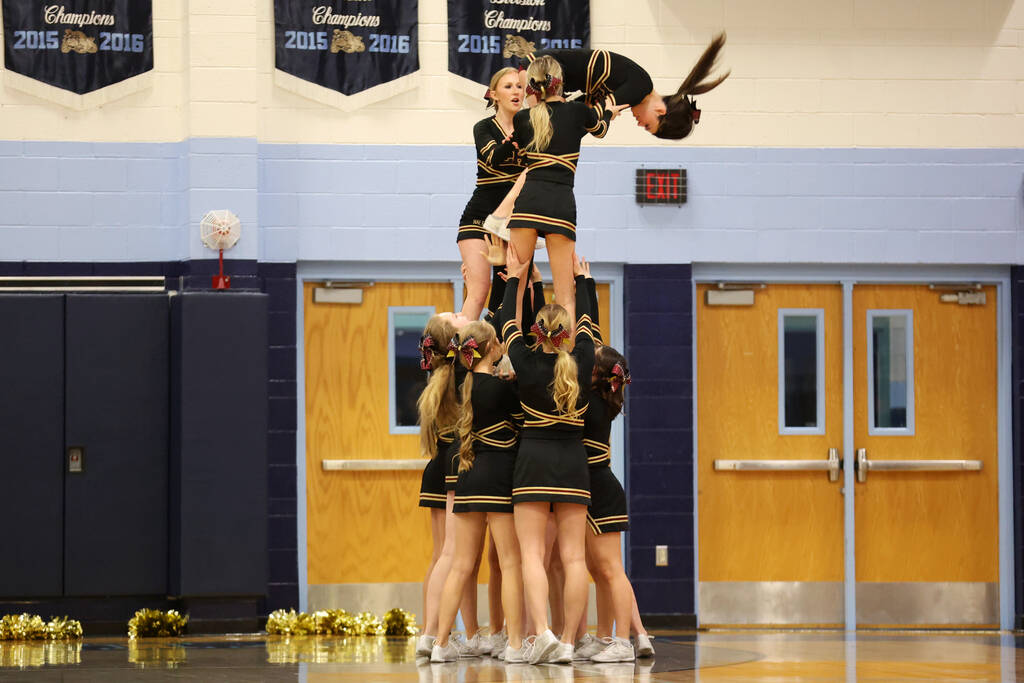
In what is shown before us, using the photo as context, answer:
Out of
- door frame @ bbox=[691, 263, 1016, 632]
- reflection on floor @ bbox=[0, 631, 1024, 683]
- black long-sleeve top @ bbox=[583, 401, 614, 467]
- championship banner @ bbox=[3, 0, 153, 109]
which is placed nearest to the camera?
reflection on floor @ bbox=[0, 631, 1024, 683]

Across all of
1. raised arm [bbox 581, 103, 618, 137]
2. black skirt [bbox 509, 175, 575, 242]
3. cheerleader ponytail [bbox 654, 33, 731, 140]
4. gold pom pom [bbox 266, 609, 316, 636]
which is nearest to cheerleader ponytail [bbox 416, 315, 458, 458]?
black skirt [bbox 509, 175, 575, 242]

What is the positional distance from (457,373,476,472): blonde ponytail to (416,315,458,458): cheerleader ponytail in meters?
0.11

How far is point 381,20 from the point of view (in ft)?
34.7

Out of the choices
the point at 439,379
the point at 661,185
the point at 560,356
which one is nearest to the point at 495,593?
the point at 439,379

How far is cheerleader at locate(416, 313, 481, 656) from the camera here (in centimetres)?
738

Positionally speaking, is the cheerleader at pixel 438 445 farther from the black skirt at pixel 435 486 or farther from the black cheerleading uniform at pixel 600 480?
the black cheerleading uniform at pixel 600 480

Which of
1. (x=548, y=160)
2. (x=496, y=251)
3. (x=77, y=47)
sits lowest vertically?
(x=496, y=251)

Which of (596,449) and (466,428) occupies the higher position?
(466,428)

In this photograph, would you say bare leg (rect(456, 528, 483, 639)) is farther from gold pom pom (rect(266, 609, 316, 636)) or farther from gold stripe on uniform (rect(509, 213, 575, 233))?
gold pom pom (rect(266, 609, 316, 636))

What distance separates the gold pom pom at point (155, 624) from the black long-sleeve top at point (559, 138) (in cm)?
440

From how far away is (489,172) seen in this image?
25.8ft

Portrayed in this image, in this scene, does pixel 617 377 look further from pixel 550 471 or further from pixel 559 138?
pixel 559 138

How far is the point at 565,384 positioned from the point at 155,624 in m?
4.24

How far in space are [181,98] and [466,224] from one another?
3.46 m
